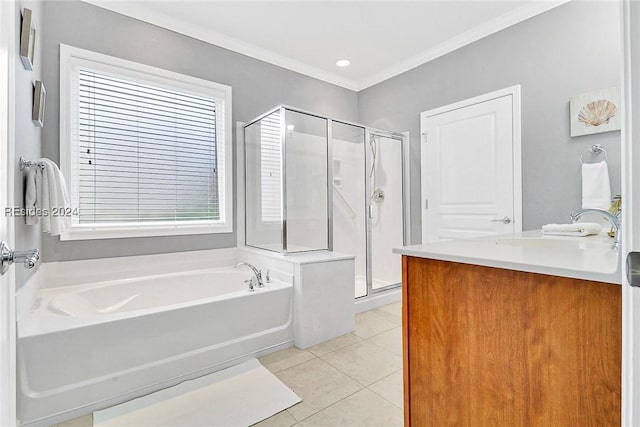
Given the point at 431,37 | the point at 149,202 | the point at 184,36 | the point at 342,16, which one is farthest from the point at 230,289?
the point at 431,37

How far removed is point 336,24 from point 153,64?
166 centimetres

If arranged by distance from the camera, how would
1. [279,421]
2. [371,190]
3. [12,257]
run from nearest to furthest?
[12,257] → [279,421] → [371,190]

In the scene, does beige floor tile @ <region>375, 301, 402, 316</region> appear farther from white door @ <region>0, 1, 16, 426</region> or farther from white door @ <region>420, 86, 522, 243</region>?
white door @ <region>0, 1, 16, 426</region>

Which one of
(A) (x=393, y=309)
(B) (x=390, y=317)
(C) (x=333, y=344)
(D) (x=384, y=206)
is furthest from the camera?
(D) (x=384, y=206)

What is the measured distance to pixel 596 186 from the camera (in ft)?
7.33

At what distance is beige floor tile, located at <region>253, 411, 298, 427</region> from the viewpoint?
1.52m

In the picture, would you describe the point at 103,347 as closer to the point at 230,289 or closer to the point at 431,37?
the point at 230,289

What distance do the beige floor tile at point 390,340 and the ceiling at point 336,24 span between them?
2734 mm

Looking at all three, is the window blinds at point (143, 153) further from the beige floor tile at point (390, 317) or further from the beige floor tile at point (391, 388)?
the beige floor tile at point (391, 388)

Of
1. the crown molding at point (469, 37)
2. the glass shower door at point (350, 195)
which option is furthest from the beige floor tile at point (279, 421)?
the crown molding at point (469, 37)

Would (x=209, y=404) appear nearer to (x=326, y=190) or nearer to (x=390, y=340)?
(x=390, y=340)

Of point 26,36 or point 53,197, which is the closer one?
point 26,36

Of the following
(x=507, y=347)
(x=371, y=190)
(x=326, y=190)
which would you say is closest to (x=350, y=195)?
(x=371, y=190)

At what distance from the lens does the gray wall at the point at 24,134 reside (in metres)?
1.63
